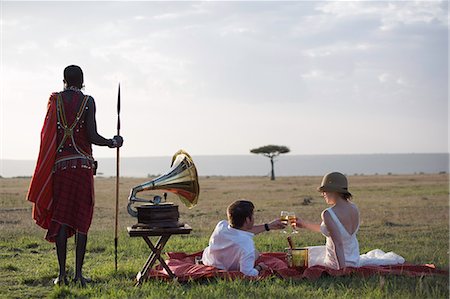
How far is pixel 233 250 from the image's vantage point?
6.71m

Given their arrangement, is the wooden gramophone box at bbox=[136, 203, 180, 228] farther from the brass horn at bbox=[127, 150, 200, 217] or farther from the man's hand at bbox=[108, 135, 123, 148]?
the man's hand at bbox=[108, 135, 123, 148]

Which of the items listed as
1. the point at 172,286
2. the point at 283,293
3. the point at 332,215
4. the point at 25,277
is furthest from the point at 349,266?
the point at 25,277

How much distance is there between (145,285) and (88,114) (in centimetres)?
190

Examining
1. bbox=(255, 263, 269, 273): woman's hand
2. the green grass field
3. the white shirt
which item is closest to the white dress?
the green grass field

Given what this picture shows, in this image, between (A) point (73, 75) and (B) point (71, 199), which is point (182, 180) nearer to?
(B) point (71, 199)

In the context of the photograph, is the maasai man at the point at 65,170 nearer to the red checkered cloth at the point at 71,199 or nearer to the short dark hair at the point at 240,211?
the red checkered cloth at the point at 71,199

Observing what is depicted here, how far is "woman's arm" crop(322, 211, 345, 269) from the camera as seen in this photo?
6.72 meters

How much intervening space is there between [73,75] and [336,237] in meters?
3.30

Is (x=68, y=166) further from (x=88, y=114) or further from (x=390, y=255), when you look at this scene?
(x=390, y=255)

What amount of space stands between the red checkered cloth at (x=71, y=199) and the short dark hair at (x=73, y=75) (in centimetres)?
85

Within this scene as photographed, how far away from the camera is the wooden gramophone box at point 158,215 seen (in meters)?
6.61

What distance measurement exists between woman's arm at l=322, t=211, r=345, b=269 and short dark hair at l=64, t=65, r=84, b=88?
298 centimetres

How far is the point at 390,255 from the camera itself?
7523mm

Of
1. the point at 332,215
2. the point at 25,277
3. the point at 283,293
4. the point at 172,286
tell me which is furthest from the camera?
the point at 25,277
